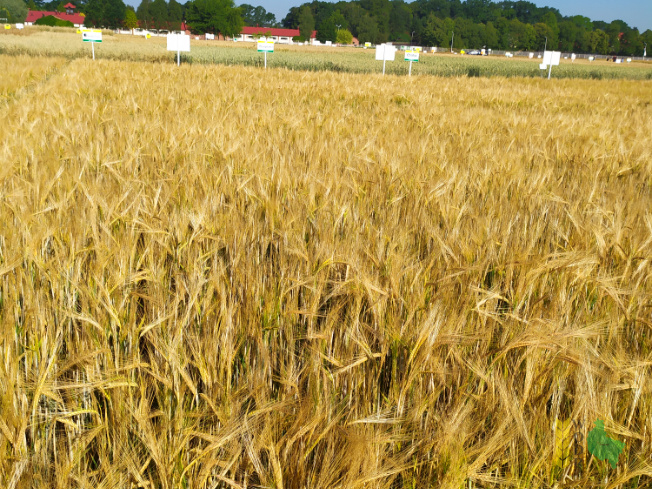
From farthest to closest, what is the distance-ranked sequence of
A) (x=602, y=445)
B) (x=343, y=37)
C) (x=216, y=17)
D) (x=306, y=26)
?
1. (x=306, y=26)
2. (x=343, y=37)
3. (x=216, y=17)
4. (x=602, y=445)

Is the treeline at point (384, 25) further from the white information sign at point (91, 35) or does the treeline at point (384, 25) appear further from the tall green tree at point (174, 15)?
the white information sign at point (91, 35)

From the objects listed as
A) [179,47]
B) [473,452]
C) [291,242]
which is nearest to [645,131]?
[291,242]

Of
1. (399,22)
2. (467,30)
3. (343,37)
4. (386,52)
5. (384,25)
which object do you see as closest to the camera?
(386,52)

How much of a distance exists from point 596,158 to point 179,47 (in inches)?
573

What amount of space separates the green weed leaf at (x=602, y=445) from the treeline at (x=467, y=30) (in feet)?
326

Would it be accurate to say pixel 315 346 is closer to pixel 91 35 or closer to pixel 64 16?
pixel 91 35

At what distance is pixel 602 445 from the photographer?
766 mm

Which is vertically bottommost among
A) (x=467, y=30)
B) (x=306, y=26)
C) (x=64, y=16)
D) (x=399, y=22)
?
(x=64, y=16)

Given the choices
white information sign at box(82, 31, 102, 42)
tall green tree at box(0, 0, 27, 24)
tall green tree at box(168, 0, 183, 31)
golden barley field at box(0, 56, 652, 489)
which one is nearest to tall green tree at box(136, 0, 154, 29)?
tall green tree at box(168, 0, 183, 31)

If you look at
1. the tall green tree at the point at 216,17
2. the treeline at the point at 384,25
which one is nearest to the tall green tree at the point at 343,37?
the treeline at the point at 384,25

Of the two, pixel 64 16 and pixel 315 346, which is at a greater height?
pixel 64 16

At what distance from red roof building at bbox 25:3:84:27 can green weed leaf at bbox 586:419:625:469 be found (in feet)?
343

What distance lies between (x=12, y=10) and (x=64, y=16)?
30.5 meters

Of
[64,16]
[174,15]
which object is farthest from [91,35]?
[64,16]
